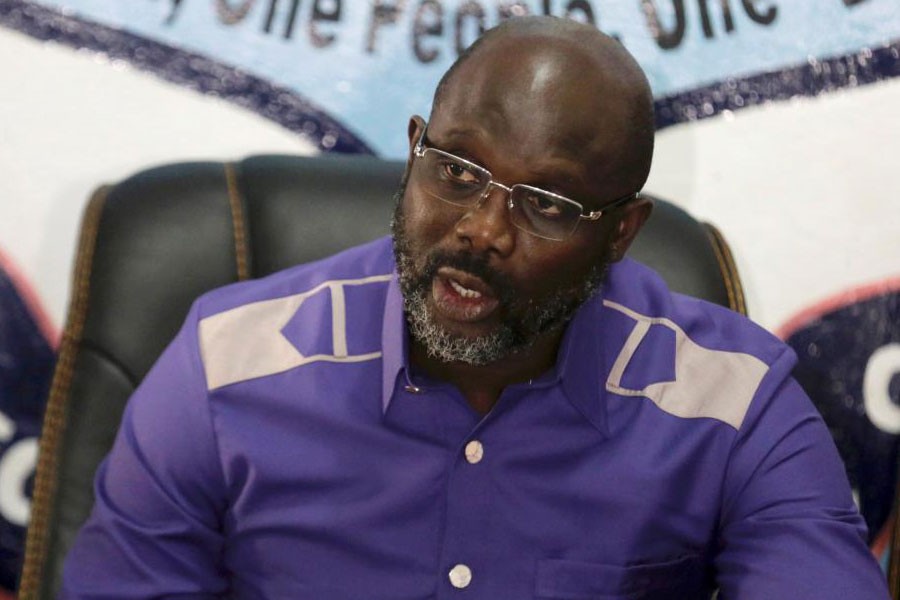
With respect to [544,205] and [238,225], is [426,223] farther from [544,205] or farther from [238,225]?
[238,225]

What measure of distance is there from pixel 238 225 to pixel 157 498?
321 millimetres

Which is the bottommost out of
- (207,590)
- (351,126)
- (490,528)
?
(207,590)

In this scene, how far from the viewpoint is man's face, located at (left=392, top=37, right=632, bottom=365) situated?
1.02m

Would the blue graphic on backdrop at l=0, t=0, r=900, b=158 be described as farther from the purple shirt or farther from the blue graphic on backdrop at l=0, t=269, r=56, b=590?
the purple shirt

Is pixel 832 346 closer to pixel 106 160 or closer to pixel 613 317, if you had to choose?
pixel 613 317

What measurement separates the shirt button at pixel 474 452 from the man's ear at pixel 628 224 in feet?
0.83

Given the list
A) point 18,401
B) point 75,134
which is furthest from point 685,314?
point 18,401

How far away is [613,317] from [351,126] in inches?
23.3

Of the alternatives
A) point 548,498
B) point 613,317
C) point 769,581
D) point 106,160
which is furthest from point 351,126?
point 769,581

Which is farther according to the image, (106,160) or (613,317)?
(106,160)

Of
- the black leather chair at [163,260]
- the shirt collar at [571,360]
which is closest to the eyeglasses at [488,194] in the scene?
the shirt collar at [571,360]

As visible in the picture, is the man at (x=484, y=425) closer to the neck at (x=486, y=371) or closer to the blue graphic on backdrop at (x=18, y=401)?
the neck at (x=486, y=371)

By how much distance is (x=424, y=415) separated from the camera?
43.7 inches

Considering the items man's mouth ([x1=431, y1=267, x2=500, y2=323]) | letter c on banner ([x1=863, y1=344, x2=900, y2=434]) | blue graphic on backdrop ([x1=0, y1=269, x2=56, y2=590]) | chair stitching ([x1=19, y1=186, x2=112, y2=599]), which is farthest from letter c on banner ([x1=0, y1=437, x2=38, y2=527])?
letter c on banner ([x1=863, y1=344, x2=900, y2=434])
